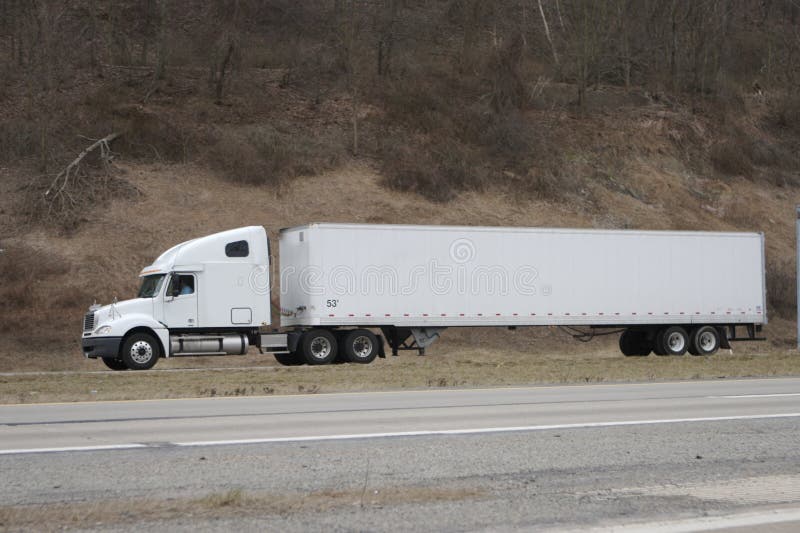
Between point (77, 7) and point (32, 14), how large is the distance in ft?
16.4

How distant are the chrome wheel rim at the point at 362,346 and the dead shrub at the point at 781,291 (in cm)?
2085

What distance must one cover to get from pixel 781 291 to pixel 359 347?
22.3 metres

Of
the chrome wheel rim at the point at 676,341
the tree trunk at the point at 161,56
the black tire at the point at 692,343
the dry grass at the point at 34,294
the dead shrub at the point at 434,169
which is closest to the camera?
the chrome wheel rim at the point at 676,341

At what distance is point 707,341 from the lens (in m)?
32.2

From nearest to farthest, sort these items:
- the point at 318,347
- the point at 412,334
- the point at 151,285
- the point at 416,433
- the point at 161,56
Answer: the point at 416,433, the point at 151,285, the point at 318,347, the point at 412,334, the point at 161,56

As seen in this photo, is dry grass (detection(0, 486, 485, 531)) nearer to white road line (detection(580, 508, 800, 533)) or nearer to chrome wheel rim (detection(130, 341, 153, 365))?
Answer: white road line (detection(580, 508, 800, 533))

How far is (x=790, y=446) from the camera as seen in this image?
34.2 ft

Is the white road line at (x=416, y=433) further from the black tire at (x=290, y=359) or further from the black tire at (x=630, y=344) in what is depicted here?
the black tire at (x=630, y=344)

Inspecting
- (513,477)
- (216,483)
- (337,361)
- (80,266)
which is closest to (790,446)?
(513,477)

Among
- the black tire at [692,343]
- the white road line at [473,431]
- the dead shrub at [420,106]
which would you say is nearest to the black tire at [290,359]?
the black tire at [692,343]

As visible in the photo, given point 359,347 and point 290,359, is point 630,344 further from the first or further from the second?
point 290,359

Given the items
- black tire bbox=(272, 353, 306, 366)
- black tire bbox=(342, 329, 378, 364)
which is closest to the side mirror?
black tire bbox=(272, 353, 306, 366)

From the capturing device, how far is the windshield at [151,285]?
88.4 ft

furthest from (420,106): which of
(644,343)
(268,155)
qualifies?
(644,343)
